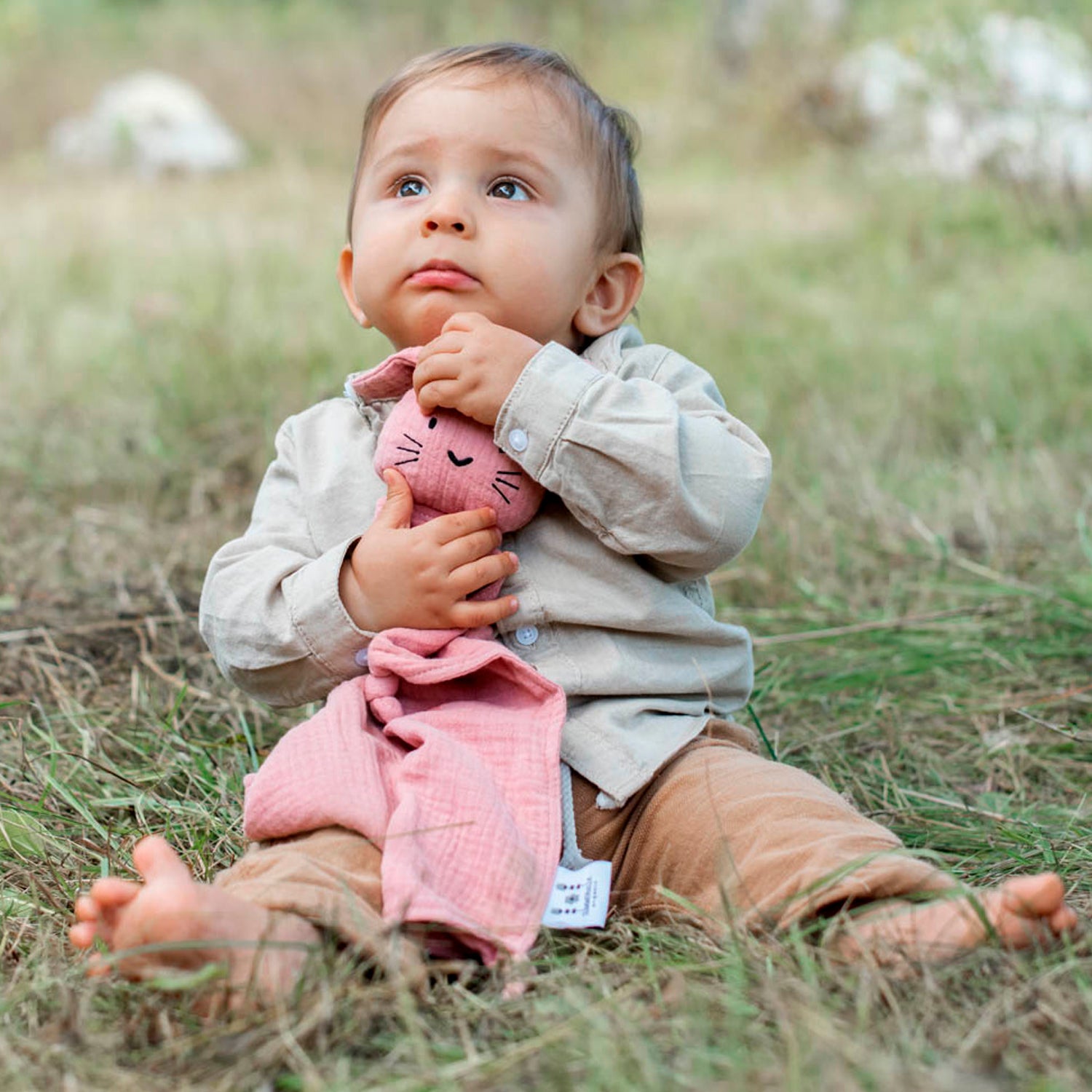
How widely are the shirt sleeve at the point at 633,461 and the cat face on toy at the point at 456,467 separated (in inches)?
1.8

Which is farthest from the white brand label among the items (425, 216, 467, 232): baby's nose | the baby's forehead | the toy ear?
the baby's forehead

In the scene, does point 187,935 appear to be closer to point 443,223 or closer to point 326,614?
point 326,614

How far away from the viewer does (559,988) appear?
1.30 meters

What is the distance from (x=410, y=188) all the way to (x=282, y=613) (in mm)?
541

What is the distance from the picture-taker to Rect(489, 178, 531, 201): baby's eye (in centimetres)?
167

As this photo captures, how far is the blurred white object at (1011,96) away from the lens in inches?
208

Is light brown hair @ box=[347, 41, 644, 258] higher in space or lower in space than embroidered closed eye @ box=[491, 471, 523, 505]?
higher

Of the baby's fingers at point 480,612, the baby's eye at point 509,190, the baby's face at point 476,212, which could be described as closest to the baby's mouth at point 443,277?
the baby's face at point 476,212

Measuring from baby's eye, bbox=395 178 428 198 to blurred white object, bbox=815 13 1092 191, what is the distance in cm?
413

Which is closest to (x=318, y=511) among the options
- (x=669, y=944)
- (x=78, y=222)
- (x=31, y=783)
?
(x=31, y=783)

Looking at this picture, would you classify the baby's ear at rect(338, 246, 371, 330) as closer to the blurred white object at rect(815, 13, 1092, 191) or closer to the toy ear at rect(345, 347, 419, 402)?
the toy ear at rect(345, 347, 419, 402)

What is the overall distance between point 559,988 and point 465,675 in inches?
17.5

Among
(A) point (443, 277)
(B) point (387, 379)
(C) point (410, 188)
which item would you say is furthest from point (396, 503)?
(C) point (410, 188)

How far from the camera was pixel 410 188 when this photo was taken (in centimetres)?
169
